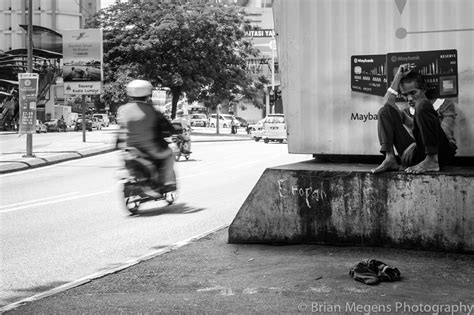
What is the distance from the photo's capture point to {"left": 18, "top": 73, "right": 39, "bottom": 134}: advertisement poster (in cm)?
1980

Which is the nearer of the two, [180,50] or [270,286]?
[270,286]

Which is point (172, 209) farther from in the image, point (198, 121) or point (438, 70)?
point (198, 121)

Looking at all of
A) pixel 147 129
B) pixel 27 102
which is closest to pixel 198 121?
pixel 27 102

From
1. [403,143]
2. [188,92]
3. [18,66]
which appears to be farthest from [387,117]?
[18,66]

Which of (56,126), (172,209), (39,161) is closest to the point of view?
(172,209)

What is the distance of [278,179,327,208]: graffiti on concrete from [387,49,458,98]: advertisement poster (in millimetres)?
1658

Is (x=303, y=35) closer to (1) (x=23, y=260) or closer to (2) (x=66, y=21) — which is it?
(1) (x=23, y=260)

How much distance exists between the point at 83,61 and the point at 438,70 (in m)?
23.6

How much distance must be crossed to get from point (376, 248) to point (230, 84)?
37.4m

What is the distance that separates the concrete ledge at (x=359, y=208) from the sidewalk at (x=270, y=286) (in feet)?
0.55

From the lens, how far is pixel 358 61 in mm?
7047

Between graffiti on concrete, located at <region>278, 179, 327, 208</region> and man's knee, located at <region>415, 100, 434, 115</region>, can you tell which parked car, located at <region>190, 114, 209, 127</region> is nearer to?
graffiti on concrete, located at <region>278, 179, 327, 208</region>

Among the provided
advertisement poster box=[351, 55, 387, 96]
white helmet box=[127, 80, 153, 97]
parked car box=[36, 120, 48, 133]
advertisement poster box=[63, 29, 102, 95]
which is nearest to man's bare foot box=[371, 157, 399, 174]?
advertisement poster box=[351, 55, 387, 96]

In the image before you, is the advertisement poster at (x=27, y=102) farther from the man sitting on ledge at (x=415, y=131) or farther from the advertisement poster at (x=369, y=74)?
the man sitting on ledge at (x=415, y=131)
